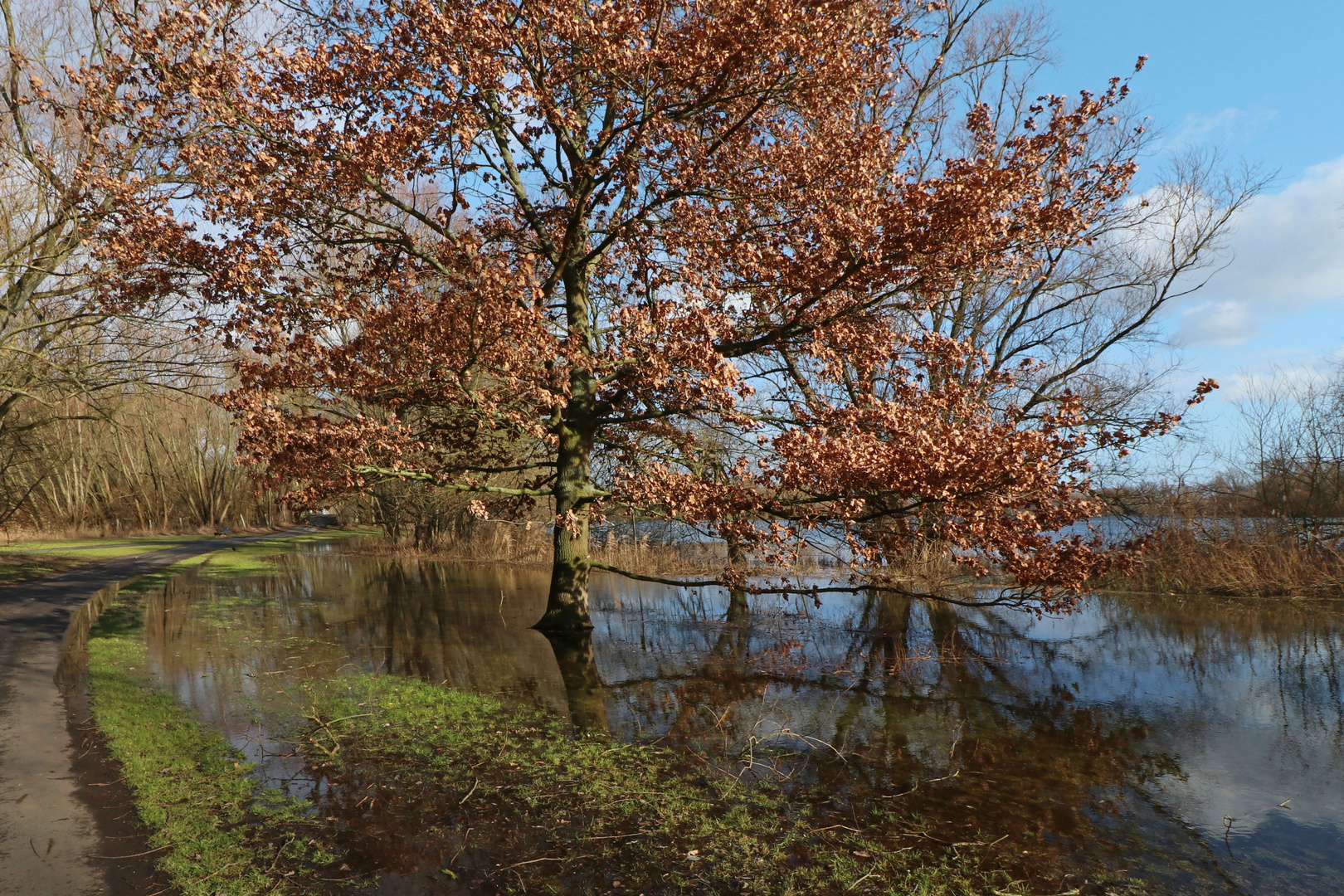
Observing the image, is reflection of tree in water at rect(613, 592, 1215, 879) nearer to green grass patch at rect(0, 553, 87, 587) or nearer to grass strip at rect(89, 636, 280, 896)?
grass strip at rect(89, 636, 280, 896)

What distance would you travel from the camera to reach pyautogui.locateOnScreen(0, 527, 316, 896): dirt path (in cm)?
479

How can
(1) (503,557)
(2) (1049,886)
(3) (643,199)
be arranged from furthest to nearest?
(1) (503,557) → (3) (643,199) → (2) (1049,886)

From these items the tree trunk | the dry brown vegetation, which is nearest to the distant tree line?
the tree trunk

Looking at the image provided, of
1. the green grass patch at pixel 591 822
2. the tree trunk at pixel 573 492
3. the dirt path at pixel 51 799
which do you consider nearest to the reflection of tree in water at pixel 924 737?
the green grass patch at pixel 591 822

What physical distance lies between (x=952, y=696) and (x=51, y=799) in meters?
9.75

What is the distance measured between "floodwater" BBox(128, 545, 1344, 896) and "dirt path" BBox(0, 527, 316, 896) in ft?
4.07

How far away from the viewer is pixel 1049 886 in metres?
5.05

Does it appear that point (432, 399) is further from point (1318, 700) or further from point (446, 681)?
point (1318, 700)

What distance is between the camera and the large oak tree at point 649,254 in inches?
376

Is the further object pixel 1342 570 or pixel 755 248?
pixel 1342 570

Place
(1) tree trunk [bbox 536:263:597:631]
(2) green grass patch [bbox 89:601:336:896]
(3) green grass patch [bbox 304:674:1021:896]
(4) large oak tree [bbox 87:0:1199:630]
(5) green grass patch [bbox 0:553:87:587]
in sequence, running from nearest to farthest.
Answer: (2) green grass patch [bbox 89:601:336:896] < (3) green grass patch [bbox 304:674:1021:896] < (4) large oak tree [bbox 87:0:1199:630] < (1) tree trunk [bbox 536:263:597:631] < (5) green grass patch [bbox 0:553:87:587]

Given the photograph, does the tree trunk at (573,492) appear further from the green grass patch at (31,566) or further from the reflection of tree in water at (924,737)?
the green grass patch at (31,566)

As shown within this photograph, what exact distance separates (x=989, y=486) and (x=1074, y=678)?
4.47m

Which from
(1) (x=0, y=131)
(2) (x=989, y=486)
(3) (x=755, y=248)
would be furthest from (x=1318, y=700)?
(1) (x=0, y=131)
